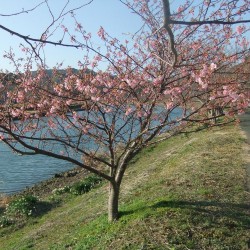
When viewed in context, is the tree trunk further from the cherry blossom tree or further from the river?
the river

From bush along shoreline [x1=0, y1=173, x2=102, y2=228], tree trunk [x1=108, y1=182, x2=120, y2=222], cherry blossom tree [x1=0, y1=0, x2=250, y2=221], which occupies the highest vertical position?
cherry blossom tree [x1=0, y1=0, x2=250, y2=221]

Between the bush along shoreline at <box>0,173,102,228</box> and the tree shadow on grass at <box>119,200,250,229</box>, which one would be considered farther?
the bush along shoreline at <box>0,173,102,228</box>

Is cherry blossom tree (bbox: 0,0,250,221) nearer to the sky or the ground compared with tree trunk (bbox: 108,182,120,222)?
nearer to the sky

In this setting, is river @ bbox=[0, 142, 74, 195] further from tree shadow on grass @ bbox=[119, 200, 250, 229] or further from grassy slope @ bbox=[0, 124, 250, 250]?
tree shadow on grass @ bbox=[119, 200, 250, 229]

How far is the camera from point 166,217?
7.32 meters

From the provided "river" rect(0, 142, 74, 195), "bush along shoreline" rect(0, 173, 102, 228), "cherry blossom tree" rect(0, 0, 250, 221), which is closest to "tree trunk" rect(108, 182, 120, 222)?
"cherry blossom tree" rect(0, 0, 250, 221)

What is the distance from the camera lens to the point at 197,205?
7.98m

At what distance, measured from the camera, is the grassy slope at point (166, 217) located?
662 cm

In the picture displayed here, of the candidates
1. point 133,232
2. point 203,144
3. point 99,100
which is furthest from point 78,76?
point 203,144

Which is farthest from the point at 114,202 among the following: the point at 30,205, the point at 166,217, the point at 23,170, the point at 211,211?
the point at 23,170

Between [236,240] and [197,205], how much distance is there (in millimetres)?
1616

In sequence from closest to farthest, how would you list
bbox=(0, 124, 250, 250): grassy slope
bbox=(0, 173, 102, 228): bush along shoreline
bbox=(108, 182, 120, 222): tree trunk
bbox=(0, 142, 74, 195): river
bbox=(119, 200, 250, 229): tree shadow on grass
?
1. bbox=(0, 124, 250, 250): grassy slope
2. bbox=(119, 200, 250, 229): tree shadow on grass
3. bbox=(108, 182, 120, 222): tree trunk
4. bbox=(0, 173, 102, 228): bush along shoreline
5. bbox=(0, 142, 74, 195): river

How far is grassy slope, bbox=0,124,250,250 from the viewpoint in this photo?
6621mm

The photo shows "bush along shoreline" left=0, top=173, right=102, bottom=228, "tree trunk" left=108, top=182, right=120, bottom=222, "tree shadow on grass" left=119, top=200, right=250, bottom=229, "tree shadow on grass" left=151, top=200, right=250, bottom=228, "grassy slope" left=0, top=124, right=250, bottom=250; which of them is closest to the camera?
"grassy slope" left=0, top=124, right=250, bottom=250
